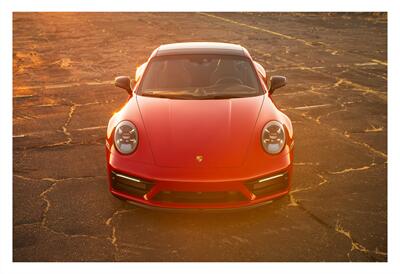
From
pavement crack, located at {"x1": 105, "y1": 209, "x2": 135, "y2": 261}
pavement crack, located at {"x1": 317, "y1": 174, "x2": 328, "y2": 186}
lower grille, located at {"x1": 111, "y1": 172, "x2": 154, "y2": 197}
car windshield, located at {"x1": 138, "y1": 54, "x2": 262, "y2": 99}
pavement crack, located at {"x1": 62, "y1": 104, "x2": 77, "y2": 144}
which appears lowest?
pavement crack, located at {"x1": 62, "y1": 104, "x2": 77, "y2": 144}

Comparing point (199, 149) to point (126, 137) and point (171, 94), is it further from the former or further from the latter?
point (171, 94)

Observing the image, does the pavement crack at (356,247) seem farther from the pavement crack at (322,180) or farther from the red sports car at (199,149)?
the pavement crack at (322,180)

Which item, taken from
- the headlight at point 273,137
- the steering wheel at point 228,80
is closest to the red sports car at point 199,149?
the headlight at point 273,137

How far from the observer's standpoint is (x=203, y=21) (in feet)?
65.7

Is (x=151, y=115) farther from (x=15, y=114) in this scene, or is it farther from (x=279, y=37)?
(x=279, y=37)

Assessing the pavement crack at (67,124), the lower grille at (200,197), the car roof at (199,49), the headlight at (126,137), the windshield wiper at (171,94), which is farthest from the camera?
the pavement crack at (67,124)

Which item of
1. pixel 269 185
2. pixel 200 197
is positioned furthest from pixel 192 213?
pixel 269 185

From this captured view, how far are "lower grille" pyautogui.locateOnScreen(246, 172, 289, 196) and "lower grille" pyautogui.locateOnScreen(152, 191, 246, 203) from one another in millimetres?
131

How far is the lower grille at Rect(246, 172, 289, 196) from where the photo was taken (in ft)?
13.3

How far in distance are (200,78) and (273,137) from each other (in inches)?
57.2

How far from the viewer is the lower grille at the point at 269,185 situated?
4059 millimetres

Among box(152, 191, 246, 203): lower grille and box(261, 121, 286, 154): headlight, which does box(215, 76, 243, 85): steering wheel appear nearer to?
box(261, 121, 286, 154): headlight

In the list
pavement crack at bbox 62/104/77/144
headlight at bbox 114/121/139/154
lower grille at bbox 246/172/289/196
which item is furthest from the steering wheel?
pavement crack at bbox 62/104/77/144

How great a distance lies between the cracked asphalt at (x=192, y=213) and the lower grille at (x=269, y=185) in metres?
0.34
